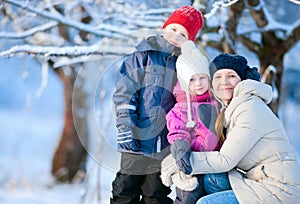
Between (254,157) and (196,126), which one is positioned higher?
(196,126)

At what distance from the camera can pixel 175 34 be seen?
290 centimetres

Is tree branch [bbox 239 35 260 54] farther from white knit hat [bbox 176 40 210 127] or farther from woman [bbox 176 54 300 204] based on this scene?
woman [bbox 176 54 300 204]

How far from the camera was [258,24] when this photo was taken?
5.15m

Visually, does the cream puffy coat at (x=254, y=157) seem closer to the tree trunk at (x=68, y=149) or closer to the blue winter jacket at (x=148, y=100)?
the blue winter jacket at (x=148, y=100)

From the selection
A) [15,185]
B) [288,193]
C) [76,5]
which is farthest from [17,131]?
[288,193]

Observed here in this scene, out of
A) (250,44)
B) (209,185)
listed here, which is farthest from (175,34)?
(250,44)

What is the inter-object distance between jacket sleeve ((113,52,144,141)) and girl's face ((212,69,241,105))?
426mm

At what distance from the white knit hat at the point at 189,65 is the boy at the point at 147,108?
0.09m

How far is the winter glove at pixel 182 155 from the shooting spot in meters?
2.48

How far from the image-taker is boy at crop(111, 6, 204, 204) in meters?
2.81

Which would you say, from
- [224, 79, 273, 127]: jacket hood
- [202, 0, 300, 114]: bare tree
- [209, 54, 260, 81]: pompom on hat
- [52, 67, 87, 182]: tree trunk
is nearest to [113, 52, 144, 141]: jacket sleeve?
[209, 54, 260, 81]: pompom on hat

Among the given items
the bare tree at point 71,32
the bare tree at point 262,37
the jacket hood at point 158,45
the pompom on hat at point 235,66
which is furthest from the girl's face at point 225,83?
the bare tree at point 262,37

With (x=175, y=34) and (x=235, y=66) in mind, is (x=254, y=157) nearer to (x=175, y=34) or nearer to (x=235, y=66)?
(x=235, y=66)

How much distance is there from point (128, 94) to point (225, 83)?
0.51 m
